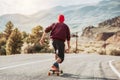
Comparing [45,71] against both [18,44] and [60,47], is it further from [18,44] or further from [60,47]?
[18,44]

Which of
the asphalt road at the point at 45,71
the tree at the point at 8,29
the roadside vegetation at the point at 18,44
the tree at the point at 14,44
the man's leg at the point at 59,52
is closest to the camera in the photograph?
the asphalt road at the point at 45,71

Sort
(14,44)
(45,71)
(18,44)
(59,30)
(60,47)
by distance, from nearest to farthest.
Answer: (60,47), (59,30), (45,71), (14,44), (18,44)

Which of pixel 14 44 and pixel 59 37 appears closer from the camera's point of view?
pixel 59 37

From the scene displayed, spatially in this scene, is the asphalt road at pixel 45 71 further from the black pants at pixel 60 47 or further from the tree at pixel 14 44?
the tree at pixel 14 44

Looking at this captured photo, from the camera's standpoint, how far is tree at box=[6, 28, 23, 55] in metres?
75.2

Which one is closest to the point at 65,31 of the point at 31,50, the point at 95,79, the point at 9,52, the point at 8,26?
the point at 95,79

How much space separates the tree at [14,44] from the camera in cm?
7519

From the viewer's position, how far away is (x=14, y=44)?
76.6 metres

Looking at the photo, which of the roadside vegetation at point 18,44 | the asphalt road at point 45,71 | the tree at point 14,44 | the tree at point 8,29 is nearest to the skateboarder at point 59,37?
the asphalt road at point 45,71

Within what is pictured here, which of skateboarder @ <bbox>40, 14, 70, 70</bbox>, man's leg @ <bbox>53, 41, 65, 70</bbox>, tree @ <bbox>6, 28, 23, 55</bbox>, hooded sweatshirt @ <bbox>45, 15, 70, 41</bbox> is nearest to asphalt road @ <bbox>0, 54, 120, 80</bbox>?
man's leg @ <bbox>53, 41, 65, 70</bbox>

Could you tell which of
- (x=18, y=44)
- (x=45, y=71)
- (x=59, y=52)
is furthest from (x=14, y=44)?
(x=59, y=52)

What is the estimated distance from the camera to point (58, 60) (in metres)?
11.1

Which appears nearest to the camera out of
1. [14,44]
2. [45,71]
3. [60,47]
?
[60,47]

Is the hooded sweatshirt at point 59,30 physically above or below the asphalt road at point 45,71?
above
